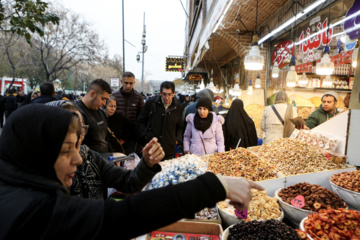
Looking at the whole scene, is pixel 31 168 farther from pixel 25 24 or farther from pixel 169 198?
pixel 25 24

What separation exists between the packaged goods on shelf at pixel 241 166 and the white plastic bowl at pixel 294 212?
1.78ft

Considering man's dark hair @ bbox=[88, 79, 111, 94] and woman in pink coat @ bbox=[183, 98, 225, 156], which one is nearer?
man's dark hair @ bbox=[88, 79, 111, 94]

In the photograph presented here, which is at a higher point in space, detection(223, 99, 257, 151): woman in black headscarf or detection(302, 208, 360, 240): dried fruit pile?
detection(223, 99, 257, 151): woman in black headscarf

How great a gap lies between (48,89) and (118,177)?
4317mm

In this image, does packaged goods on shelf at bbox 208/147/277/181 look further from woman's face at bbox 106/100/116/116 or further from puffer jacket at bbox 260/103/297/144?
woman's face at bbox 106/100/116/116

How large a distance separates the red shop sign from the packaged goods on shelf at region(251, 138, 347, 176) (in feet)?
12.1

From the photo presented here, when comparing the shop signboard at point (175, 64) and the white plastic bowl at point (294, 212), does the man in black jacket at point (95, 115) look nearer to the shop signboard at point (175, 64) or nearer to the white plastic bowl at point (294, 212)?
the white plastic bowl at point (294, 212)

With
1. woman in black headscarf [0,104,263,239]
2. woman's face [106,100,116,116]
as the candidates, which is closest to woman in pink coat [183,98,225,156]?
woman's face [106,100,116,116]

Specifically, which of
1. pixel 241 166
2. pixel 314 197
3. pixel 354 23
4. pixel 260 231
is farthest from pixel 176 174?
pixel 354 23

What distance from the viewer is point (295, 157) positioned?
3.25m

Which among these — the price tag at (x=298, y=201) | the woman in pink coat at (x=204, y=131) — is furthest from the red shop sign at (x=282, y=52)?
the price tag at (x=298, y=201)

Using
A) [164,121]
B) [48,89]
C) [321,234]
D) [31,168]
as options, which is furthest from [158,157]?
[48,89]

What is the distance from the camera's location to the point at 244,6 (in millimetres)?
5898

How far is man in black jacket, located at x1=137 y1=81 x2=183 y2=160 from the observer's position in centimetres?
418
